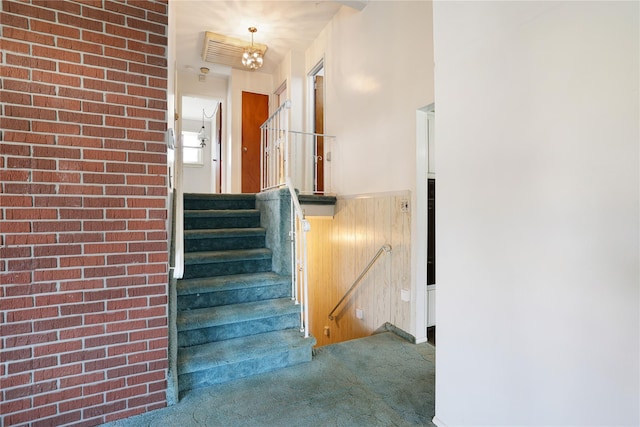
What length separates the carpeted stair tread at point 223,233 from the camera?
9.92ft

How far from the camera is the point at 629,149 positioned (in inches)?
39.6

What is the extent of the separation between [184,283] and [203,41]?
12.8 ft

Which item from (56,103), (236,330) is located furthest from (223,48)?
(236,330)

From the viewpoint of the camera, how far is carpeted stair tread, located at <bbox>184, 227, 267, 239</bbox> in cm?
302

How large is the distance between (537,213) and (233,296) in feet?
7.37

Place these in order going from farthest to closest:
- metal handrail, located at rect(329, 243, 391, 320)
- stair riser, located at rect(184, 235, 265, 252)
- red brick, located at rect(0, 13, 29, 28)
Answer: metal handrail, located at rect(329, 243, 391, 320)
stair riser, located at rect(184, 235, 265, 252)
red brick, located at rect(0, 13, 29, 28)

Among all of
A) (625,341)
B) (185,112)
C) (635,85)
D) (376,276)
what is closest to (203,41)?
(185,112)

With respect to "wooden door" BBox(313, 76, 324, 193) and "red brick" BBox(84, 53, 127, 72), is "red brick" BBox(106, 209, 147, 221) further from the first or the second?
"wooden door" BBox(313, 76, 324, 193)

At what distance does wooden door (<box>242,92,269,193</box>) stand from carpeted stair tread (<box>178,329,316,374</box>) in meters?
3.72

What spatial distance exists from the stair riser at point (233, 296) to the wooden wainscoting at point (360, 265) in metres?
1.03

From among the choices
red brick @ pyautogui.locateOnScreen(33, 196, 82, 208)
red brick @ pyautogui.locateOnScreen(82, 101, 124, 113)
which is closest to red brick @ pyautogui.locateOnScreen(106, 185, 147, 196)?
red brick @ pyautogui.locateOnScreen(33, 196, 82, 208)

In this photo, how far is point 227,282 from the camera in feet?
8.64

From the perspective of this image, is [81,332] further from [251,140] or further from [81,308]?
[251,140]

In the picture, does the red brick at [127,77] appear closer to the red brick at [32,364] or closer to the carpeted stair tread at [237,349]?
the red brick at [32,364]
